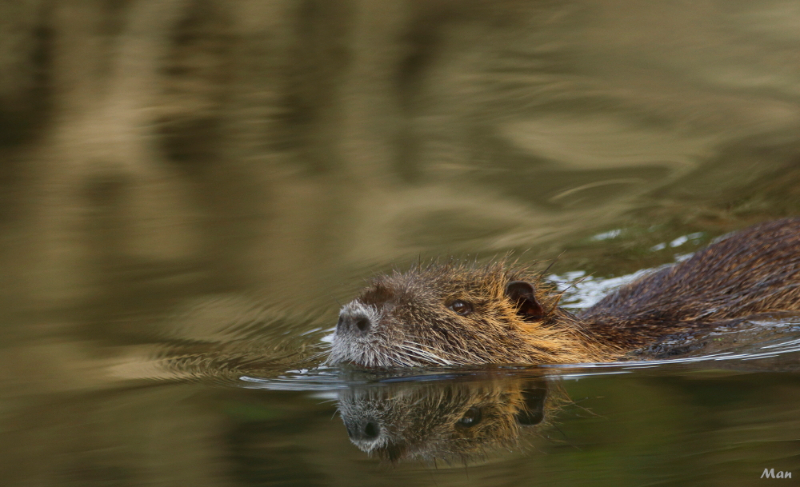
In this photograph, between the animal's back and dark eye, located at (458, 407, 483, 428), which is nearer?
dark eye, located at (458, 407, 483, 428)

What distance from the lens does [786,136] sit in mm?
7363

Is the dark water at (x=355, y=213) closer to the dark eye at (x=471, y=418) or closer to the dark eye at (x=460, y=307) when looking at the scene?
the dark eye at (x=471, y=418)

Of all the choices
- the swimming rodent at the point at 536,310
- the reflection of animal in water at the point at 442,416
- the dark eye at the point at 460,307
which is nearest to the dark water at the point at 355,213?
the reflection of animal in water at the point at 442,416

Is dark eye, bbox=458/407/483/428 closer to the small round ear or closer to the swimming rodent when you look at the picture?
the swimming rodent

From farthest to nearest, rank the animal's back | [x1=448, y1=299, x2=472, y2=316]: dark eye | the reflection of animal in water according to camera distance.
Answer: the animal's back
[x1=448, y1=299, x2=472, y2=316]: dark eye
the reflection of animal in water

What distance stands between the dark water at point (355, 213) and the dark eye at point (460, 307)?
1.11 ft

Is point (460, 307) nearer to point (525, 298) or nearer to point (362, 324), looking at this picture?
point (525, 298)

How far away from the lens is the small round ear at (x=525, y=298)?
383cm

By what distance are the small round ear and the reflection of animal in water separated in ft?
1.94

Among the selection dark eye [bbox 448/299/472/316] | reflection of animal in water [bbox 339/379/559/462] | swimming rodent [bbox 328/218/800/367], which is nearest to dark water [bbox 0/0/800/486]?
reflection of animal in water [bbox 339/379/559/462]

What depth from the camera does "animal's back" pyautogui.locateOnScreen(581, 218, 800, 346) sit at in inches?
159

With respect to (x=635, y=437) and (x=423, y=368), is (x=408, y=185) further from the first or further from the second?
(x=635, y=437)

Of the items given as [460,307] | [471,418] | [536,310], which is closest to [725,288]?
[536,310]

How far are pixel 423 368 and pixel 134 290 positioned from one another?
1.99 metres
